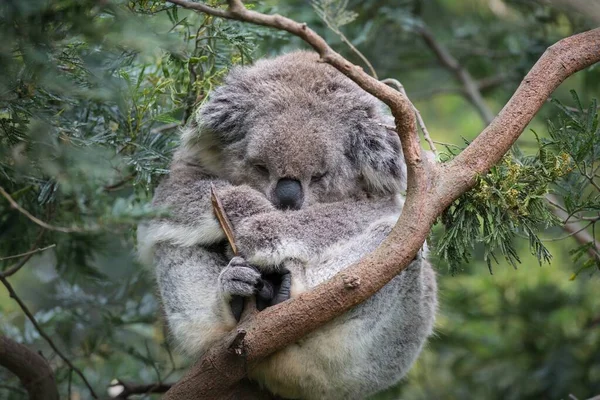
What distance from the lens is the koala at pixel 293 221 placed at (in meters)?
3.37

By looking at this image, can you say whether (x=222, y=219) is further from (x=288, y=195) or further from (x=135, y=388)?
(x=135, y=388)

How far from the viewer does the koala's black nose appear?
3652 mm

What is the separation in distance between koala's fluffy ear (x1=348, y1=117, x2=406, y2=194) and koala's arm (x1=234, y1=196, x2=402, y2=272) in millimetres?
212

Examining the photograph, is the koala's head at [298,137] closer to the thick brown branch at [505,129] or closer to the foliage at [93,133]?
the foliage at [93,133]

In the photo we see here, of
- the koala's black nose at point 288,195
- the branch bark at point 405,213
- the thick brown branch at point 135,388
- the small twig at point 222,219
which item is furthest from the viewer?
the thick brown branch at point 135,388

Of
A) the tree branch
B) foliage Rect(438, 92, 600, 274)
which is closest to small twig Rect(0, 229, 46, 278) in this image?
foliage Rect(438, 92, 600, 274)

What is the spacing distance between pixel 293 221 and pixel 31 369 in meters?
1.56

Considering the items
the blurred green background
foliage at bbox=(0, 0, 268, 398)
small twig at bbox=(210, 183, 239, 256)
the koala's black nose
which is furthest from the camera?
the koala's black nose

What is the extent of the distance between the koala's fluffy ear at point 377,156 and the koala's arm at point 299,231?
8.3 inches

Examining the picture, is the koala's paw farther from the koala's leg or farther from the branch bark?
the branch bark

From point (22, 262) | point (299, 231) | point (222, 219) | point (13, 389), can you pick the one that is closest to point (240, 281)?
point (222, 219)

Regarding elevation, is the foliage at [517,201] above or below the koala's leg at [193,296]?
above

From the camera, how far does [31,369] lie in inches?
150

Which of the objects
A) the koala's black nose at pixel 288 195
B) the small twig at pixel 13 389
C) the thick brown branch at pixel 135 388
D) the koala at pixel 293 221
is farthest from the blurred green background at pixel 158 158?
the koala's black nose at pixel 288 195
